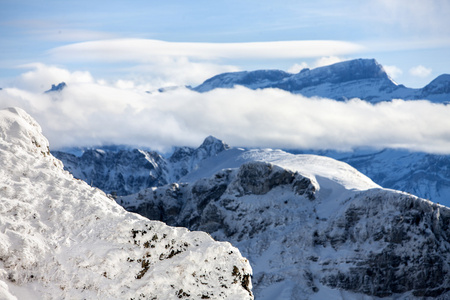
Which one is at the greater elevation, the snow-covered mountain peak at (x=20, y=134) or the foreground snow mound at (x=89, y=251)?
the snow-covered mountain peak at (x=20, y=134)

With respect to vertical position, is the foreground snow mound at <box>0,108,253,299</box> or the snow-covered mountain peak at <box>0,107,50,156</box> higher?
the snow-covered mountain peak at <box>0,107,50,156</box>

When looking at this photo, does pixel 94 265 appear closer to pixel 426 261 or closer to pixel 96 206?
pixel 96 206

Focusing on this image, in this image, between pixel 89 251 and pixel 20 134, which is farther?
pixel 20 134

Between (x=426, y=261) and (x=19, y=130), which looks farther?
(x=426, y=261)

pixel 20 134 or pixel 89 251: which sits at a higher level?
pixel 20 134

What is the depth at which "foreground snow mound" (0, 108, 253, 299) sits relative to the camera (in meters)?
44.7

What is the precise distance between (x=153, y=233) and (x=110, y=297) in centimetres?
681

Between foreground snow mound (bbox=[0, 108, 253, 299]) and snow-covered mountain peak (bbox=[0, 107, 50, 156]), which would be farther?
snow-covered mountain peak (bbox=[0, 107, 50, 156])

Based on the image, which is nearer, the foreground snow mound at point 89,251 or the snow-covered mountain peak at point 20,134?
the foreground snow mound at point 89,251

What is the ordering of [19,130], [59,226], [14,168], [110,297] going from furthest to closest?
[19,130] < [14,168] < [59,226] < [110,297]

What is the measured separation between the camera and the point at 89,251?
47.2 metres

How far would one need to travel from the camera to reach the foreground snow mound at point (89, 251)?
4472 cm

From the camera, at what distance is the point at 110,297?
4541cm

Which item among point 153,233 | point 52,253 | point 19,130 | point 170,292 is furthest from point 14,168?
point 170,292
